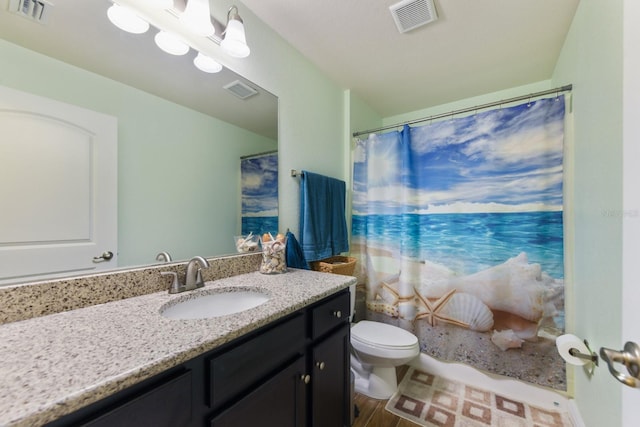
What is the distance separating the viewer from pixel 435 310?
1799mm

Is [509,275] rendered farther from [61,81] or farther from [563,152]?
[61,81]

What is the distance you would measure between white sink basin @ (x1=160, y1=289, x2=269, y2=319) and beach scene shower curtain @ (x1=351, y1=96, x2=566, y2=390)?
3.94 ft

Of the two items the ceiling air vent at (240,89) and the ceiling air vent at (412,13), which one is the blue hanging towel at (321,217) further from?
the ceiling air vent at (412,13)

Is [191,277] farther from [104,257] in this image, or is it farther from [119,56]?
[119,56]

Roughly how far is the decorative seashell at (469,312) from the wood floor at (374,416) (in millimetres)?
707

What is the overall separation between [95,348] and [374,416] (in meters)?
1.51

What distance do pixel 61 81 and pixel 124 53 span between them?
0.83 ft

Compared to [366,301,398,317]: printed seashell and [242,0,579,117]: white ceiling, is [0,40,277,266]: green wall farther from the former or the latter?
[366,301,398,317]: printed seashell

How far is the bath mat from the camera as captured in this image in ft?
4.65

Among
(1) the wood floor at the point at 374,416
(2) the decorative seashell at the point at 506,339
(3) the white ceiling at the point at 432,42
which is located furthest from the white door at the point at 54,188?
(2) the decorative seashell at the point at 506,339

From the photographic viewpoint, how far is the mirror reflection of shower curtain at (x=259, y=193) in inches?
53.7

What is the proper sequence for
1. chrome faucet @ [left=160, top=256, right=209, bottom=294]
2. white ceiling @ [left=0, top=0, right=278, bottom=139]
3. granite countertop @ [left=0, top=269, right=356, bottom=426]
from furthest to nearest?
1. chrome faucet @ [left=160, top=256, right=209, bottom=294]
2. white ceiling @ [left=0, top=0, right=278, bottom=139]
3. granite countertop @ [left=0, top=269, right=356, bottom=426]

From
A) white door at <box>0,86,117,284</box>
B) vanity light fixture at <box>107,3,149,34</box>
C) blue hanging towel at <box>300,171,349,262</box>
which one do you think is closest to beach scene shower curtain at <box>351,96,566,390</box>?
blue hanging towel at <box>300,171,349,262</box>

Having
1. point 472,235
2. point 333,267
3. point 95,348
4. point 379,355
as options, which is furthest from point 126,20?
point 472,235
